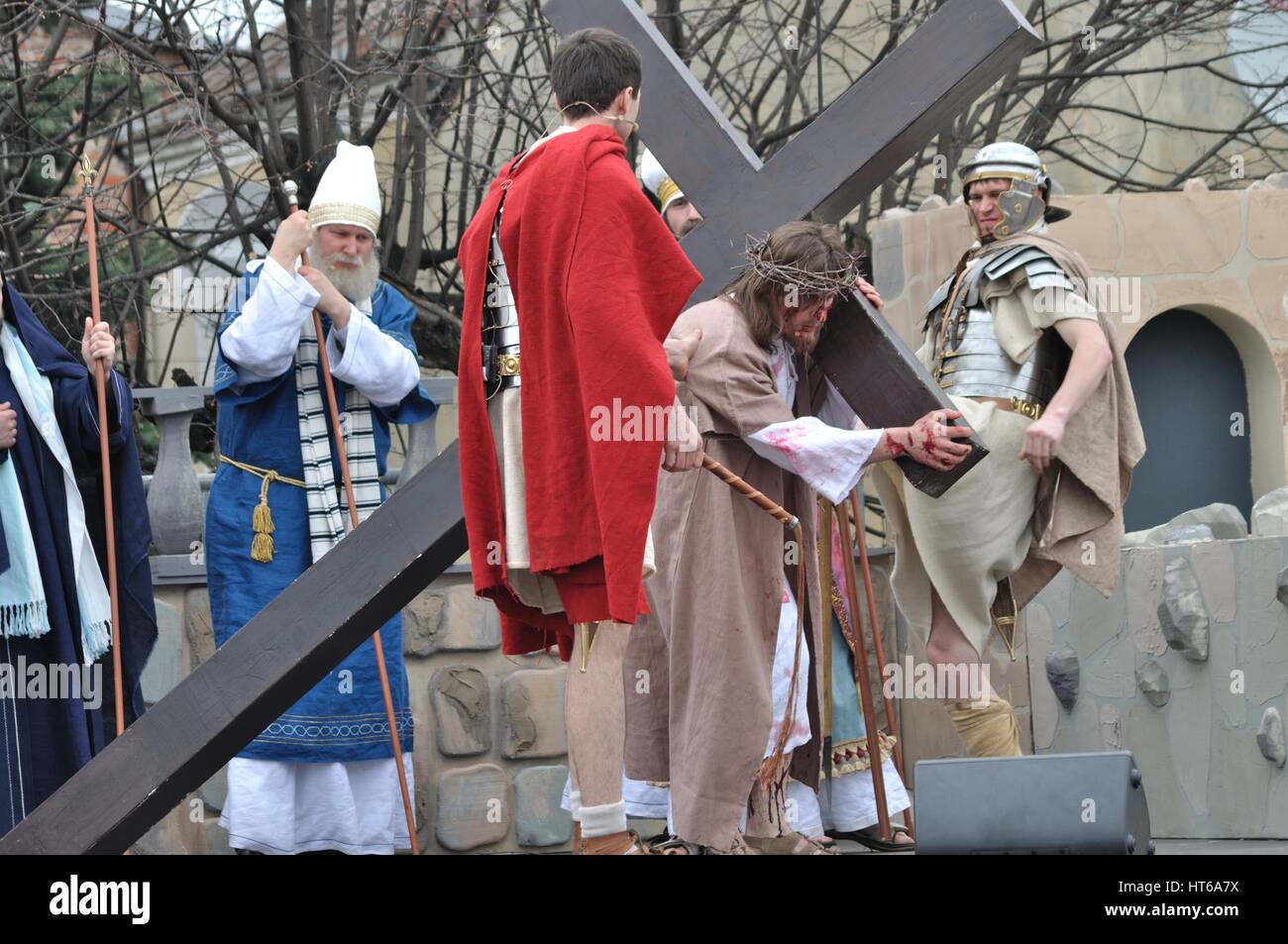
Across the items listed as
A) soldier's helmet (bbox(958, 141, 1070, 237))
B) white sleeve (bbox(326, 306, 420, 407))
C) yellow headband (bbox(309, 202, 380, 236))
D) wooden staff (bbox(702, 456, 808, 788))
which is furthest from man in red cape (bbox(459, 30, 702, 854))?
soldier's helmet (bbox(958, 141, 1070, 237))

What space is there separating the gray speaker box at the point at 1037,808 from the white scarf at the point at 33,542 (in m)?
2.82

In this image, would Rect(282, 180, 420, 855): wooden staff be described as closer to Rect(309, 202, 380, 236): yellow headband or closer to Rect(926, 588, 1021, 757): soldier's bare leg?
Rect(309, 202, 380, 236): yellow headband

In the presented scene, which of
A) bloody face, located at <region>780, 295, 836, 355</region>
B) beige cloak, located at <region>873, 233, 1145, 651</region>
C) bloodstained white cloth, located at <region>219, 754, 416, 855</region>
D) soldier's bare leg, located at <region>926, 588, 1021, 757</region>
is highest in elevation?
bloody face, located at <region>780, 295, 836, 355</region>

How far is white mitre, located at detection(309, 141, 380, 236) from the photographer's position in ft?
18.8

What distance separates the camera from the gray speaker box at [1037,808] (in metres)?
3.36

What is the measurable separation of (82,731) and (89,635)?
0.88 ft

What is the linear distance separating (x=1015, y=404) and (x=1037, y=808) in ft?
7.35

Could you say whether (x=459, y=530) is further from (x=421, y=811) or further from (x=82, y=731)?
(x=421, y=811)

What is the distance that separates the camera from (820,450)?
4.74 metres

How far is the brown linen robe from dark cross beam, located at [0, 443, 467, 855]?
0.80 m

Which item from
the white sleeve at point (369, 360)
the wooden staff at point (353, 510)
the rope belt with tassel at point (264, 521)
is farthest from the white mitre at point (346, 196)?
the rope belt with tassel at point (264, 521)

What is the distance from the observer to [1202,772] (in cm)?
586

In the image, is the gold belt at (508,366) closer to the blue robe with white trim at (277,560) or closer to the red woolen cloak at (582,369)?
the red woolen cloak at (582,369)
